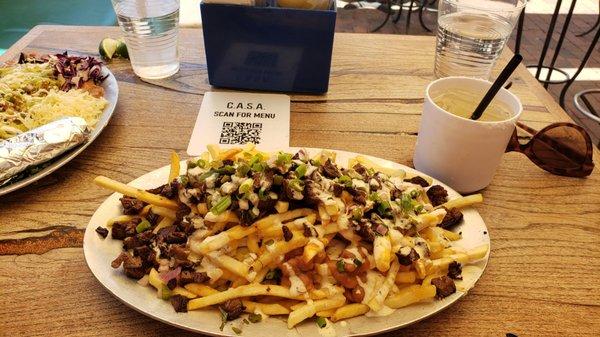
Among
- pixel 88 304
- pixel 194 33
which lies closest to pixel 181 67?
pixel 194 33

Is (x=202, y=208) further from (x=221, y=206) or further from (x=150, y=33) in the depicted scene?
(x=150, y=33)

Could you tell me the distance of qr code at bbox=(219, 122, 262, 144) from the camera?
54.2 inches

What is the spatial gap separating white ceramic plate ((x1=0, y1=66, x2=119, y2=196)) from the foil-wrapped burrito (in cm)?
2

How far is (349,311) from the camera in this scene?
0.81 metres

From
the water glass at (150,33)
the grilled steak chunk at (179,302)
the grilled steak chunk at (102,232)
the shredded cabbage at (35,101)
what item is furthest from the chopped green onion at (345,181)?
the water glass at (150,33)

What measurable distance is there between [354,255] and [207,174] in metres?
0.34

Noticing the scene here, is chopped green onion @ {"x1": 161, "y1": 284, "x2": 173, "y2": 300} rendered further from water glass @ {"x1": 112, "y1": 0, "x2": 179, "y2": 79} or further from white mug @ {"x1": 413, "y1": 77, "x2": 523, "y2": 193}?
water glass @ {"x1": 112, "y1": 0, "x2": 179, "y2": 79}

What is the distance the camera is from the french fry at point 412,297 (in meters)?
0.83

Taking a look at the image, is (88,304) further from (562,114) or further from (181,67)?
(562,114)

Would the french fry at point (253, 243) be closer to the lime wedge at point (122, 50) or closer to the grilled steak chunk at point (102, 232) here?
the grilled steak chunk at point (102, 232)

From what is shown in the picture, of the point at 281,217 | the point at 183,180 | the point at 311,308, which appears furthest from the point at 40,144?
the point at 311,308

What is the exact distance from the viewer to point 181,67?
5.76 feet

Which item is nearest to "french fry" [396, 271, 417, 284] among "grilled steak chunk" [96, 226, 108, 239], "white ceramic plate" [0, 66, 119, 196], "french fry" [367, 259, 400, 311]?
"french fry" [367, 259, 400, 311]

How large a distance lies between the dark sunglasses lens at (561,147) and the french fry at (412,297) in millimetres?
657
